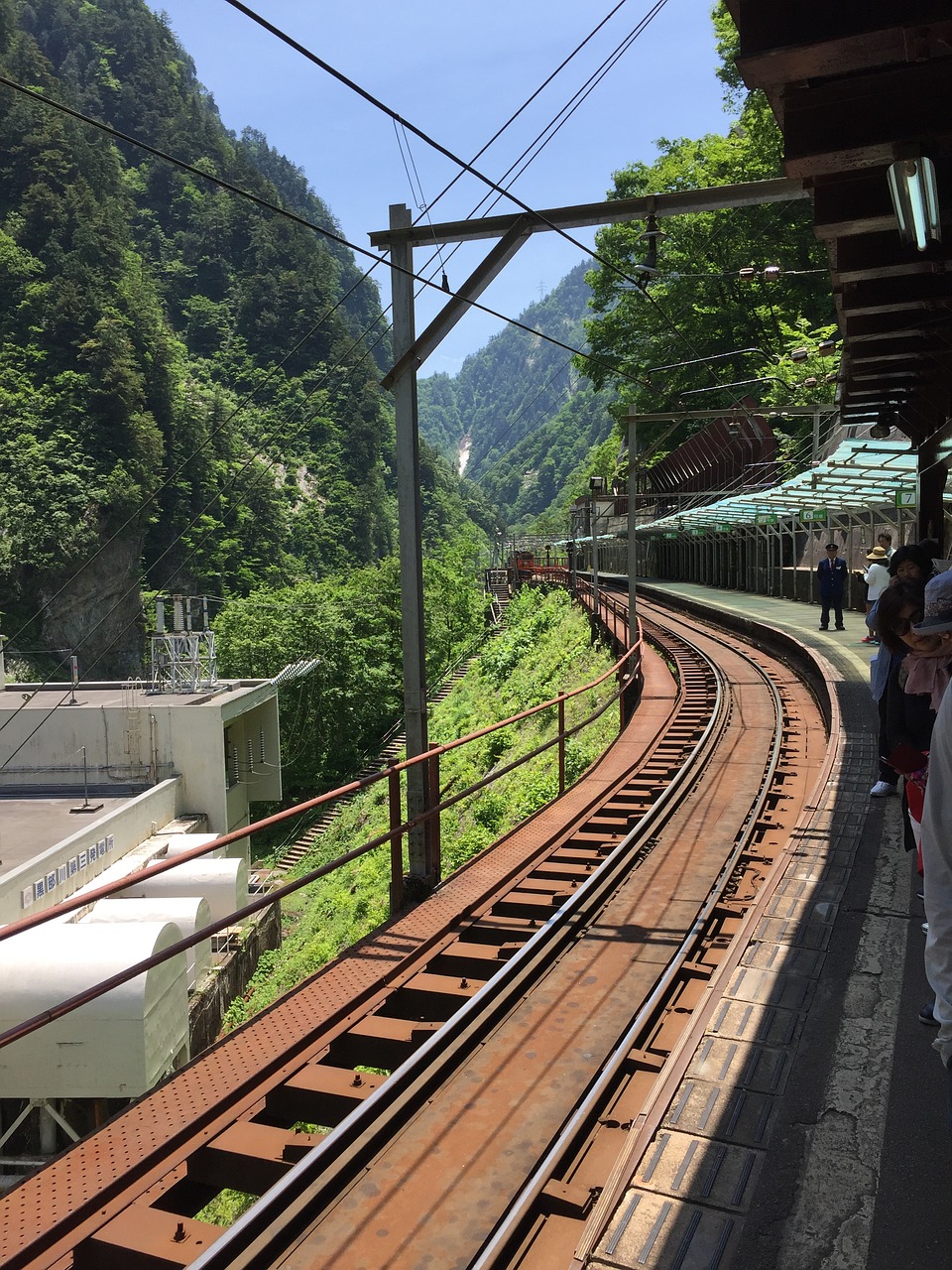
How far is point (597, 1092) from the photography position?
12.6 feet

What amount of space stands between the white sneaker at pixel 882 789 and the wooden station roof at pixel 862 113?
3.51 m

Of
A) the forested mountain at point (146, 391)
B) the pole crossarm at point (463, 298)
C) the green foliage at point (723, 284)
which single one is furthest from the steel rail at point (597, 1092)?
the forested mountain at point (146, 391)

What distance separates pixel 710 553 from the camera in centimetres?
4322

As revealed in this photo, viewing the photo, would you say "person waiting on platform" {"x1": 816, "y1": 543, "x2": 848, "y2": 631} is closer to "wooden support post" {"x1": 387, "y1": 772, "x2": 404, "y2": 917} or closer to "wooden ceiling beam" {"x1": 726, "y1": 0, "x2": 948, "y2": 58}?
"wooden support post" {"x1": 387, "y1": 772, "x2": 404, "y2": 917}

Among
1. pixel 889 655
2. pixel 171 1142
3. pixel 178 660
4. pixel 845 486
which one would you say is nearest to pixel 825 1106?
pixel 171 1142

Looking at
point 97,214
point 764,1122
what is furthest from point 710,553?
point 97,214

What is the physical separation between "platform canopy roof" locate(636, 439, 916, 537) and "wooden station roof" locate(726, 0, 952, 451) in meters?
6.26

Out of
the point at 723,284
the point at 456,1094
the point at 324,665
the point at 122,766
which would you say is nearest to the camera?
the point at 456,1094

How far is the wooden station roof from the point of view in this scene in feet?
10.8

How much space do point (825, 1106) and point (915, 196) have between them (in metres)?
3.75

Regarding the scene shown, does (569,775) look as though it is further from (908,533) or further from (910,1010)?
(910,1010)

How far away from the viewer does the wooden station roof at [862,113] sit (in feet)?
10.8

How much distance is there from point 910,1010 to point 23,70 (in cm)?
11228

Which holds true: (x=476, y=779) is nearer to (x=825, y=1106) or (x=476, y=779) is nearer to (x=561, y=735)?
(x=561, y=735)
